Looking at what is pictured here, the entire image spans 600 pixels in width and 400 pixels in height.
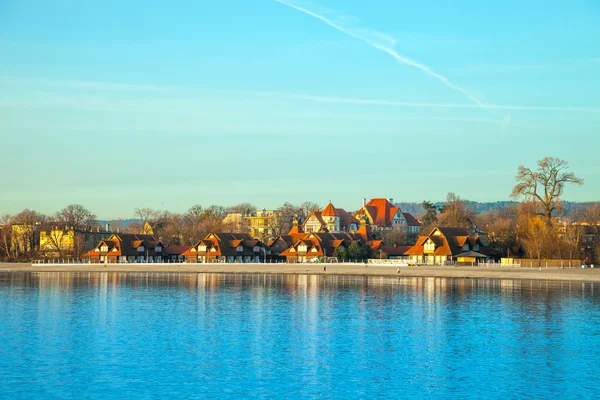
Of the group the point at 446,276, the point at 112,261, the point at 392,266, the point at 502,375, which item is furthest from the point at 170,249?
the point at 502,375

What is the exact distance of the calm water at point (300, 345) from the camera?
89.9 feet

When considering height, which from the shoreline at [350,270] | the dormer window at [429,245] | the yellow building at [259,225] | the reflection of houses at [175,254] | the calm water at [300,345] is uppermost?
the yellow building at [259,225]

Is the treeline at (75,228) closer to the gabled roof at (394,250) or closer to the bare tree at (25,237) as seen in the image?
the bare tree at (25,237)

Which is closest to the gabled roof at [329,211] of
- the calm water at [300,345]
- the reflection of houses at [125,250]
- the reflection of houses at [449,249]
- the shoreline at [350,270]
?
the reflection of houses at [125,250]

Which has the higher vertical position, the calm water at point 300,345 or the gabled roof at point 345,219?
the gabled roof at point 345,219

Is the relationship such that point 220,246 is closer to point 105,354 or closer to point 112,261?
point 112,261

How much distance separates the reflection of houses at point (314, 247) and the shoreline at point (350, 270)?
1213 cm

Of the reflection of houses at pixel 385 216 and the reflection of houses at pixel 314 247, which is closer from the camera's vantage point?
the reflection of houses at pixel 314 247

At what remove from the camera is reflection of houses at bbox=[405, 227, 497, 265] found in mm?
104062

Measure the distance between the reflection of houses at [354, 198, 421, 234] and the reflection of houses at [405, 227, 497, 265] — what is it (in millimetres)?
55089

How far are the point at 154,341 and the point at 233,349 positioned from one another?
4368mm

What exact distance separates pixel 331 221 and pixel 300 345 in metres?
126

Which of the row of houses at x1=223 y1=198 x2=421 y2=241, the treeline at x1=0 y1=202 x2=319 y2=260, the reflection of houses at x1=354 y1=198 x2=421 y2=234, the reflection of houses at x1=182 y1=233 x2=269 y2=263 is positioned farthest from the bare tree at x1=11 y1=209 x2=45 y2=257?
the reflection of houses at x1=354 y1=198 x2=421 y2=234

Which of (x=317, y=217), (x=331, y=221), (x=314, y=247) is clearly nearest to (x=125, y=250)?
(x=314, y=247)
